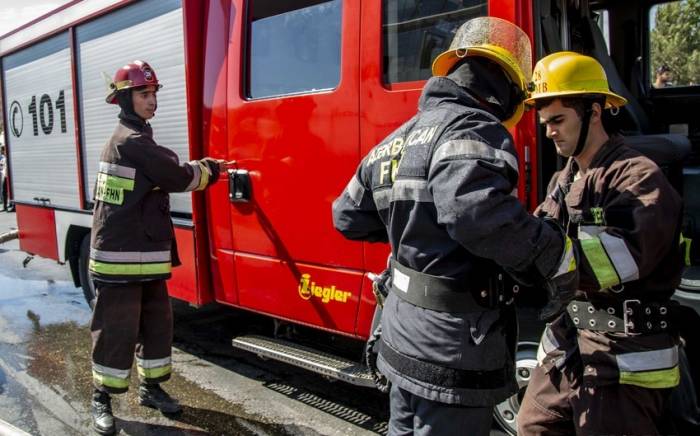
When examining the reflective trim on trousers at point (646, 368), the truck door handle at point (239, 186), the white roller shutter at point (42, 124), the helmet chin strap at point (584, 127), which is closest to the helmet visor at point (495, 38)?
the helmet chin strap at point (584, 127)

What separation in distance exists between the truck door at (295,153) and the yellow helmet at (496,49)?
3.76ft

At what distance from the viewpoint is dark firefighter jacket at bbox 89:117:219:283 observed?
3.21 metres

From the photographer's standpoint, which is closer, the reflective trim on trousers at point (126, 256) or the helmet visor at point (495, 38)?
the helmet visor at point (495, 38)

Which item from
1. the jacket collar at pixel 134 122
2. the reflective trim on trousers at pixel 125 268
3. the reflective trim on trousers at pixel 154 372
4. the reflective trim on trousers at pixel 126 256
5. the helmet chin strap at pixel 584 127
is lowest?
the reflective trim on trousers at pixel 154 372

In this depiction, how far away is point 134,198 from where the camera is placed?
3.24 m

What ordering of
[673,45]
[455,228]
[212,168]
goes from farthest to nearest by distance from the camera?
[673,45] < [212,168] < [455,228]

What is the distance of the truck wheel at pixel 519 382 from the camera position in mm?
2580

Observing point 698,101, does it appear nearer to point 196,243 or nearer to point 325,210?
point 325,210

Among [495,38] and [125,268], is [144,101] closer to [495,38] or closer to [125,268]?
[125,268]

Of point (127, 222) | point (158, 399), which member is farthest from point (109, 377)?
point (127, 222)

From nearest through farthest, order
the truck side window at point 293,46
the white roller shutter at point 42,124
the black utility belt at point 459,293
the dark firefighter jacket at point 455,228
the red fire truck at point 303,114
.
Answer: the dark firefighter jacket at point 455,228, the black utility belt at point 459,293, the red fire truck at point 303,114, the truck side window at point 293,46, the white roller shutter at point 42,124

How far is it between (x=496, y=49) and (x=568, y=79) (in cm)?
35

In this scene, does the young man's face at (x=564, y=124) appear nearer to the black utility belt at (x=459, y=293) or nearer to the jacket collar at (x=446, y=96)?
the jacket collar at (x=446, y=96)

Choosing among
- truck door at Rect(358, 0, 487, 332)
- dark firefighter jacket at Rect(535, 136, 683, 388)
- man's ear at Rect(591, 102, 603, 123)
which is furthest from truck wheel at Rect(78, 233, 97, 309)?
man's ear at Rect(591, 102, 603, 123)
